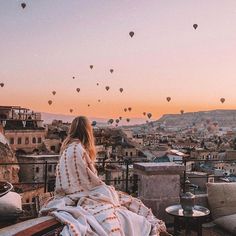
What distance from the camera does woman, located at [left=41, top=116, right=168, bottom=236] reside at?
407cm

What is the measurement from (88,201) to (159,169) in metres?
2.26

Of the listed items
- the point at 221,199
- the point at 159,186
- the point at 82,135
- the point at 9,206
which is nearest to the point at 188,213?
the point at 159,186

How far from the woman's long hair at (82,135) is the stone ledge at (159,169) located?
1.78 metres

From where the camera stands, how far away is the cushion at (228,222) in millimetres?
5988

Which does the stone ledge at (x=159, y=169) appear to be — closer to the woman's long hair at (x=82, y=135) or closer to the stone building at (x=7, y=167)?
the woman's long hair at (x=82, y=135)

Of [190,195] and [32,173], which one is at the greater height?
[190,195]

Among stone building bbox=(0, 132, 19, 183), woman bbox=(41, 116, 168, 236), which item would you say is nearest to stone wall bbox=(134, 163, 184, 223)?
woman bbox=(41, 116, 168, 236)

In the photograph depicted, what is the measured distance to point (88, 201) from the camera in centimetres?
436

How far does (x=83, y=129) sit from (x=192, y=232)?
8.73 ft

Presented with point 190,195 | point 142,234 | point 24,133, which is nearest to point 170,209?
point 190,195

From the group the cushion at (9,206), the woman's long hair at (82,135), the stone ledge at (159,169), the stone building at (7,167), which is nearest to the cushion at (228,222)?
the stone ledge at (159,169)

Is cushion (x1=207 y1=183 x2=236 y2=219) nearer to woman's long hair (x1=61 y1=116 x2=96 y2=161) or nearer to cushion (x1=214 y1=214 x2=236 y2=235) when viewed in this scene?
cushion (x1=214 y1=214 x2=236 y2=235)

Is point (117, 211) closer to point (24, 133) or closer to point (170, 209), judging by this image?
point (170, 209)

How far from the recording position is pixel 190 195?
18.2 feet
